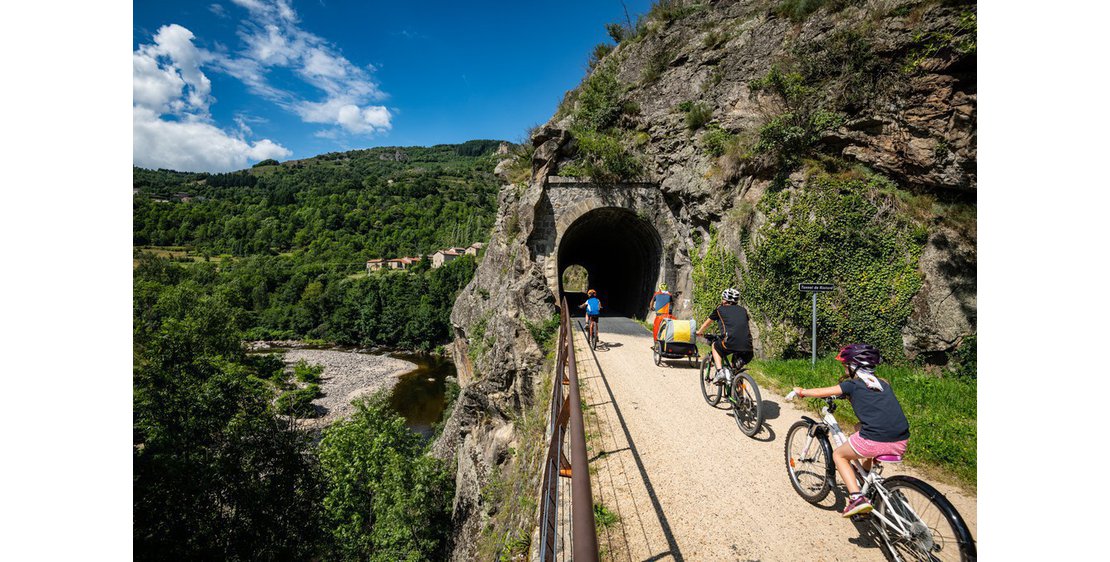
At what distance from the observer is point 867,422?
3.28 metres

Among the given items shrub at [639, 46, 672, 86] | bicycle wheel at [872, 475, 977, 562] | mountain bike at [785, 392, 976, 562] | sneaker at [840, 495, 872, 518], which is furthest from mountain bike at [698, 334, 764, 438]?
shrub at [639, 46, 672, 86]

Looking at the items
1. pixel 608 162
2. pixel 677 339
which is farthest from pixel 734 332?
pixel 608 162

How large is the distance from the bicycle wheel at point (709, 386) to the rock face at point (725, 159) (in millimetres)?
4506

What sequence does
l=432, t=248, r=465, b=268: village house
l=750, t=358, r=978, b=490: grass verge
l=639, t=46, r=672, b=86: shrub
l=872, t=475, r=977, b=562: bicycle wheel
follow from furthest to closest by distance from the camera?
l=432, t=248, r=465, b=268: village house
l=639, t=46, r=672, b=86: shrub
l=750, t=358, r=978, b=490: grass verge
l=872, t=475, r=977, b=562: bicycle wheel

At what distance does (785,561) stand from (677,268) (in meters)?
12.2

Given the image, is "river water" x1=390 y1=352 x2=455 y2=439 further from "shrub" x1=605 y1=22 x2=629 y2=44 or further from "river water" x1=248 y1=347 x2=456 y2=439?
"shrub" x1=605 y1=22 x2=629 y2=44

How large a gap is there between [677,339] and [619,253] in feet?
44.6

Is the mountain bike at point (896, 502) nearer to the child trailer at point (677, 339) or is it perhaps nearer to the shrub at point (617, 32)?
the child trailer at point (677, 339)

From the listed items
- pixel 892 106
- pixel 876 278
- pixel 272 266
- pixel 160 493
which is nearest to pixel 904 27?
pixel 892 106

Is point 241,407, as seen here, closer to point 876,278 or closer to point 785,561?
point 785,561

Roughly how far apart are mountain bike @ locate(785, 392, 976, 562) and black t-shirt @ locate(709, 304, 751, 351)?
186cm

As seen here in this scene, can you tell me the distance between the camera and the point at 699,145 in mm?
13617

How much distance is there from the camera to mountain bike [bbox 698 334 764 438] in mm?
5215

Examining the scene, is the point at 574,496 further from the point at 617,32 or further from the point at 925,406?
the point at 617,32
